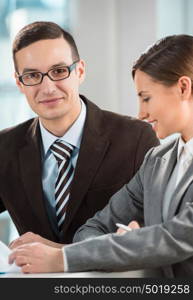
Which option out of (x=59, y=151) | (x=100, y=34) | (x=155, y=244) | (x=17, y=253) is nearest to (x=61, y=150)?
(x=59, y=151)

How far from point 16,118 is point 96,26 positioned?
83 centimetres

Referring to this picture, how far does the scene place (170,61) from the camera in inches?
69.9

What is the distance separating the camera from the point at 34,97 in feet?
7.38

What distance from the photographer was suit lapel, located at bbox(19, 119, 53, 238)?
7.41ft

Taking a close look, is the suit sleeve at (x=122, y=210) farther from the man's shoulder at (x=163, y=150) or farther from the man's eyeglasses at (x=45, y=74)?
the man's eyeglasses at (x=45, y=74)

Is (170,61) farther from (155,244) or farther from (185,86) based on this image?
(155,244)

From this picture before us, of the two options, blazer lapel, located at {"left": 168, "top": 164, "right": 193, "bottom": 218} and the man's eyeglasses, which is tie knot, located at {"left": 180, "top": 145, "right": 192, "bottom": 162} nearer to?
blazer lapel, located at {"left": 168, "top": 164, "right": 193, "bottom": 218}

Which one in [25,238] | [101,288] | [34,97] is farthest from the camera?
[34,97]

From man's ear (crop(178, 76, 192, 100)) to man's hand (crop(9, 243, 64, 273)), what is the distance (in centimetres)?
56

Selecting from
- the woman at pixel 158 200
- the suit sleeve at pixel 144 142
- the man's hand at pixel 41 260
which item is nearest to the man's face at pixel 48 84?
the suit sleeve at pixel 144 142

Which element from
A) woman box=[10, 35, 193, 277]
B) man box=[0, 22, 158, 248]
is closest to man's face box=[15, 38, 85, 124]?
man box=[0, 22, 158, 248]

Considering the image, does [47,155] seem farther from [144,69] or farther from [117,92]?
[117,92]

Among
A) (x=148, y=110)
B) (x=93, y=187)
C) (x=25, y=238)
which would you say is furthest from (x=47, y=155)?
(x=148, y=110)

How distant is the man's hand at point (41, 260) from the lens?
162cm
